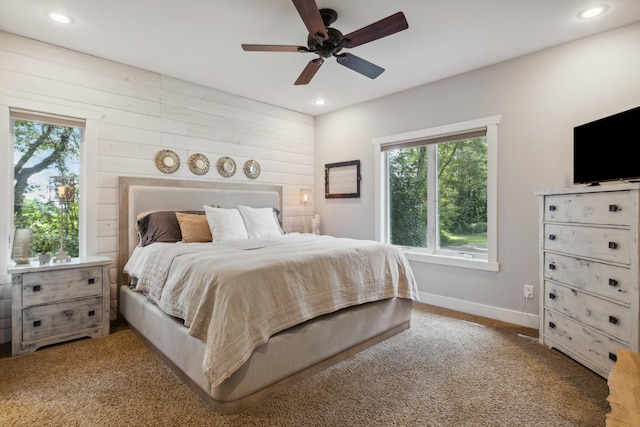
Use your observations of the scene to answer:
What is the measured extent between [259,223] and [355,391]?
83.8 inches

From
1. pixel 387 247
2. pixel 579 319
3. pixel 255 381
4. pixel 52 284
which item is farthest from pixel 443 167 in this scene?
pixel 52 284

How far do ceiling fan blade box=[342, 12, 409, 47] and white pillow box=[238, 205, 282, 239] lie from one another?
2068 mm

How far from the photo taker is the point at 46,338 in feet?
8.17

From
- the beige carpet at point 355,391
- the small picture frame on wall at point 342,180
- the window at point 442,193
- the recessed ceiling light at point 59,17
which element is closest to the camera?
the beige carpet at point 355,391

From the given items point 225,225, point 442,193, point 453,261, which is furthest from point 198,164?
point 453,261

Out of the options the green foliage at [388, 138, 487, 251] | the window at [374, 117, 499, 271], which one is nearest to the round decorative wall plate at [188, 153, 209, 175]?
the window at [374, 117, 499, 271]

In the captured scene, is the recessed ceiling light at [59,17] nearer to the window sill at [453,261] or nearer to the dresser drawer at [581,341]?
the window sill at [453,261]

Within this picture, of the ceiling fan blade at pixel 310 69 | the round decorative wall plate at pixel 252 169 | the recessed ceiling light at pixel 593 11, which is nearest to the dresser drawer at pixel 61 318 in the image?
the round decorative wall plate at pixel 252 169

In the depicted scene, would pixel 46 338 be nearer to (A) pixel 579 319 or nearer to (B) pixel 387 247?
(B) pixel 387 247

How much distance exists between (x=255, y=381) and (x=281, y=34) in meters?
2.67

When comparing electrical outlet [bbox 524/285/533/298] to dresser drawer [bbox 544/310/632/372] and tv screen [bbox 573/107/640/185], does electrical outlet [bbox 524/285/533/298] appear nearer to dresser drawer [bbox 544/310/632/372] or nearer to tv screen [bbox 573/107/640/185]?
dresser drawer [bbox 544/310/632/372]

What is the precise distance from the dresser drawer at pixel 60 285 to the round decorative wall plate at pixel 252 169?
2.05 m

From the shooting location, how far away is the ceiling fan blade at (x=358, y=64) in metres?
2.49

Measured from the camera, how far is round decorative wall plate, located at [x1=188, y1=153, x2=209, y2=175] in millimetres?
3725
